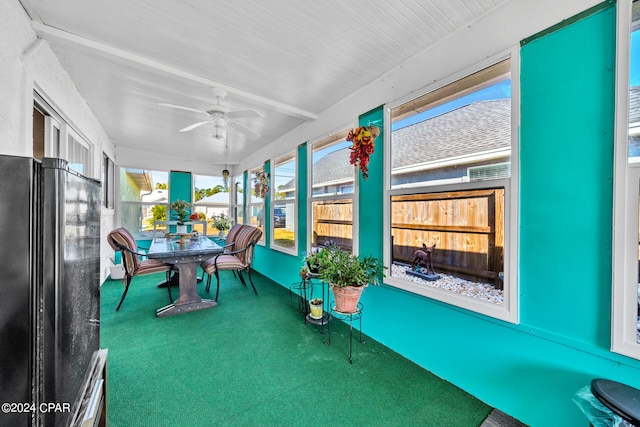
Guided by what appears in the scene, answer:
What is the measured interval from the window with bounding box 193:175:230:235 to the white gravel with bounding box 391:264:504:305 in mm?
5351

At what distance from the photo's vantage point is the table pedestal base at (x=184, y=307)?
2871 mm

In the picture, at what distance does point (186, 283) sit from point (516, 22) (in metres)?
3.86

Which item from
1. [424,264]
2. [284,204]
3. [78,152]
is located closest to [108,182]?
[78,152]

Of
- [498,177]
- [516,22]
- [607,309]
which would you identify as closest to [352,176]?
[498,177]

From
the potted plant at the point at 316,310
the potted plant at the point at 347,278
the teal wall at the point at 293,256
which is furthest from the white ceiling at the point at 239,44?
the potted plant at the point at 316,310

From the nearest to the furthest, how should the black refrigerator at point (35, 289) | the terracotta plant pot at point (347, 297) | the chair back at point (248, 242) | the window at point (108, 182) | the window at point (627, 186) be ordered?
the black refrigerator at point (35, 289), the window at point (627, 186), the terracotta plant pot at point (347, 297), the chair back at point (248, 242), the window at point (108, 182)

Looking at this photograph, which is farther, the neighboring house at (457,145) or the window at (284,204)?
the window at (284,204)

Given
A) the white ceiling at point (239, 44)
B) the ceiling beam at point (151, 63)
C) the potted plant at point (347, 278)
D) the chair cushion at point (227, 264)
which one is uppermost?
the white ceiling at point (239, 44)

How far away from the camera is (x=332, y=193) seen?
9.78 ft

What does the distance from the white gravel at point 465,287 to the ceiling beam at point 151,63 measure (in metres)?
2.26

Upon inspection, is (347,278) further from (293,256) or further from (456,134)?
(293,256)

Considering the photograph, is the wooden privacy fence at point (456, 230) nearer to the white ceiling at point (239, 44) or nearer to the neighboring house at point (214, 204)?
the white ceiling at point (239, 44)

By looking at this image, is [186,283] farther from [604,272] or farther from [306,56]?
[604,272]

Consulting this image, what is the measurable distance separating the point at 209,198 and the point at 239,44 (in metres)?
4.93
